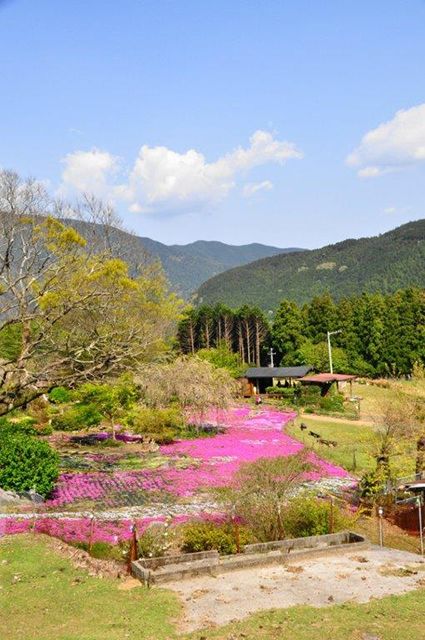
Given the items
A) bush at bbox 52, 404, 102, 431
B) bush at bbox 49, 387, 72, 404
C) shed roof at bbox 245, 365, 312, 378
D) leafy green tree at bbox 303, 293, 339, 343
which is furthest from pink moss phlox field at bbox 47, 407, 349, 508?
leafy green tree at bbox 303, 293, 339, 343

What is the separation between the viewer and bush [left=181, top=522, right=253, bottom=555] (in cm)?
1434

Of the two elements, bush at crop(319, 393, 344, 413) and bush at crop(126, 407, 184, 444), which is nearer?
bush at crop(126, 407, 184, 444)

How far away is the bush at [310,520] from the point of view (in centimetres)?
1586

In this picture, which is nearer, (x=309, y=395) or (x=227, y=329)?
(x=309, y=395)

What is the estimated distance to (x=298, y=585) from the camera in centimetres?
1210

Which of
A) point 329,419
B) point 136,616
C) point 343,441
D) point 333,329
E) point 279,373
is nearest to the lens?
point 136,616

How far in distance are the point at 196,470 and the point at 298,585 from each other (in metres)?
14.4

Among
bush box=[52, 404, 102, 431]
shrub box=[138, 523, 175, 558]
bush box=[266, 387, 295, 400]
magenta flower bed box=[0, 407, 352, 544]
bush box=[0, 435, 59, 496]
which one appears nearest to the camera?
shrub box=[138, 523, 175, 558]

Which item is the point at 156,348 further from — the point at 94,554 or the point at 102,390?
the point at 94,554

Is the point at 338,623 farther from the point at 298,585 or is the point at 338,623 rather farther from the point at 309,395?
the point at 309,395

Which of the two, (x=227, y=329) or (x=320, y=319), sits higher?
(x=320, y=319)

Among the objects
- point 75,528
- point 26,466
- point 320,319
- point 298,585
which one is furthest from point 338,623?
point 320,319

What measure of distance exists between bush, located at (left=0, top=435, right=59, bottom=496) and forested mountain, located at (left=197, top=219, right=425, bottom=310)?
376ft

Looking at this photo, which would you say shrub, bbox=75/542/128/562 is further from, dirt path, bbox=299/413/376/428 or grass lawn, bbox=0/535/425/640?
dirt path, bbox=299/413/376/428
